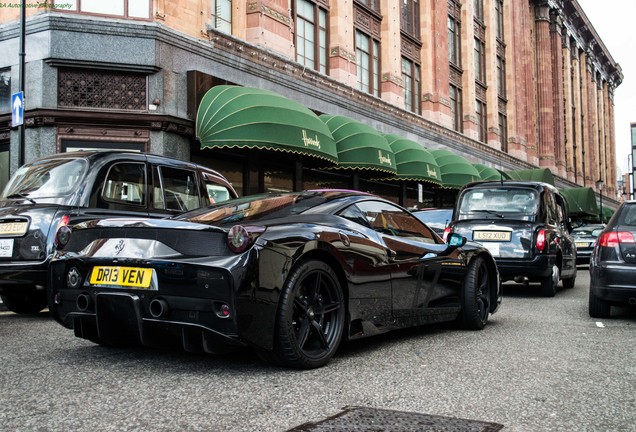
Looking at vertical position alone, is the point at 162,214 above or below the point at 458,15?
below

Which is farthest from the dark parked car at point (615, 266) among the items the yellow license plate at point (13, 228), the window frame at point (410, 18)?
the window frame at point (410, 18)

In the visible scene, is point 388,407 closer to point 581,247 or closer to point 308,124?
point 308,124

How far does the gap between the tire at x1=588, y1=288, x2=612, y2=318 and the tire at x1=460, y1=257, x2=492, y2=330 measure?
5.40ft

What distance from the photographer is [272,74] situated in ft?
60.8

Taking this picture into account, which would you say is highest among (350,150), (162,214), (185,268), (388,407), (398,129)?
(398,129)

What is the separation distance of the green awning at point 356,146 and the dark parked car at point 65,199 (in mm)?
10424

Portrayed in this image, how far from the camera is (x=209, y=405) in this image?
3467mm

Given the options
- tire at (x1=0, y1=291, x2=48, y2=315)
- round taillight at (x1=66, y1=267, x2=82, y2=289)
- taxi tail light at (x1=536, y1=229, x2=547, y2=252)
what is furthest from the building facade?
round taillight at (x1=66, y1=267, x2=82, y2=289)

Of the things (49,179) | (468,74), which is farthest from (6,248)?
(468,74)

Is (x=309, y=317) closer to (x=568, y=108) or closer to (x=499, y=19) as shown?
(x=499, y=19)

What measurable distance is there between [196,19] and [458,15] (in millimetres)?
21854

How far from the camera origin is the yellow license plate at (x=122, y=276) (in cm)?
416

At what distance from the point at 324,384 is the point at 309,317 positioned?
0.52 m

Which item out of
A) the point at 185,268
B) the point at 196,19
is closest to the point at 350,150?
the point at 196,19
